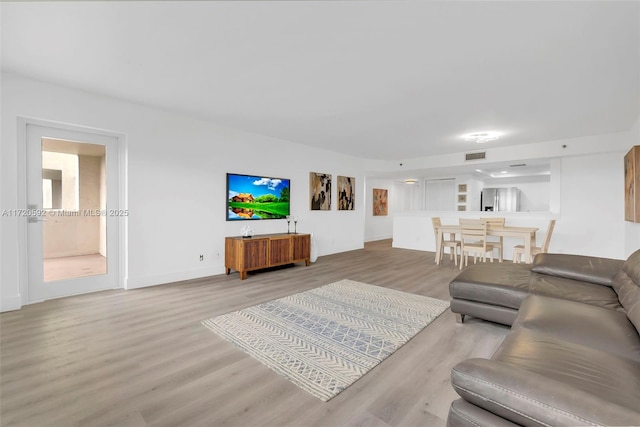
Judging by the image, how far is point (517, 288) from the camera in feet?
8.18

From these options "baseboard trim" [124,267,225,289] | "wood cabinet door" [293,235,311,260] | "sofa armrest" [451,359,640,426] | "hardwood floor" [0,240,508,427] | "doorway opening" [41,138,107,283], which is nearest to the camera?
"sofa armrest" [451,359,640,426]

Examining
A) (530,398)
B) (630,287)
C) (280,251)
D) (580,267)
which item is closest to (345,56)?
(530,398)

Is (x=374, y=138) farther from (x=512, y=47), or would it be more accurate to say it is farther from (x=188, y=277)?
(x=188, y=277)

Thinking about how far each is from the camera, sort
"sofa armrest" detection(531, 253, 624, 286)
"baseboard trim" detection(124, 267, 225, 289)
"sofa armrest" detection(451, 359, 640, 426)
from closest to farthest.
→ "sofa armrest" detection(451, 359, 640, 426), "sofa armrest" detection(531, 253, 624, 286), "baseboard trim" detection(124, 267, 225, 289)

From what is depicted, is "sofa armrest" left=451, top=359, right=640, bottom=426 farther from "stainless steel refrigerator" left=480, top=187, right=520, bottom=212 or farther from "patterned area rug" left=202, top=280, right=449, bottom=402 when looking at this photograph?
"stainless steel refrigerator" left=480, top=187, right=520, bottom=212

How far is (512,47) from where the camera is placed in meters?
2.41

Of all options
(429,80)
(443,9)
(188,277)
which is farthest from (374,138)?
(188,277)

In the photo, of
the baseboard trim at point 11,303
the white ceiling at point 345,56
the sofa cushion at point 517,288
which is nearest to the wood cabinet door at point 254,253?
the white ceiling at point 345,56

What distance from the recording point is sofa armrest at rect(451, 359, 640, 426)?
873 mm

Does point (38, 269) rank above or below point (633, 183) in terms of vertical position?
below

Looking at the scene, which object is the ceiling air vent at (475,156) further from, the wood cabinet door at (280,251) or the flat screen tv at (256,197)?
the wood cabinet door at (280,251)

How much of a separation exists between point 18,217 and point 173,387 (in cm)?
296

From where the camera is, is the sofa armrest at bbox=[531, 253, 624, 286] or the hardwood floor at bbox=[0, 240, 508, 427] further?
the sofa armrest at bbox=[531, 253, 624, 286]

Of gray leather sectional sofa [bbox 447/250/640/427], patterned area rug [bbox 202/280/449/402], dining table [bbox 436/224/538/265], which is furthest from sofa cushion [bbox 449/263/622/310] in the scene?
dining table [bbox 436/224/538/265]
